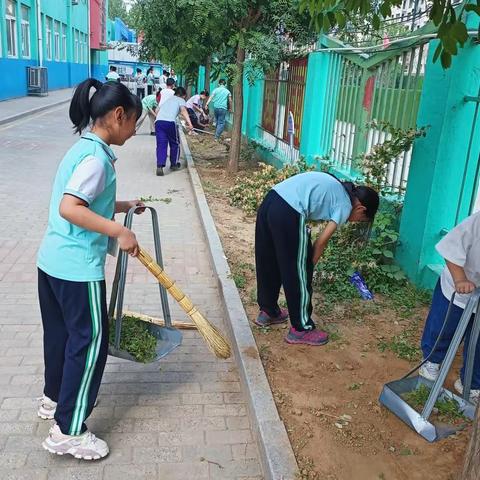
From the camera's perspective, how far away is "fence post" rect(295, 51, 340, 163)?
7.19 metres

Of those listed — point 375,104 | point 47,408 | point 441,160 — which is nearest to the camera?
point 47,408

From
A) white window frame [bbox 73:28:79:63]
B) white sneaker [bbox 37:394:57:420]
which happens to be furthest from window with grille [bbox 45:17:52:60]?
white sneaker [bbox 37:394:57:420]

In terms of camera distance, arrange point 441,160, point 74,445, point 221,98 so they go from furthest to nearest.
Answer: point 221,98
point 441,160
point 74,445

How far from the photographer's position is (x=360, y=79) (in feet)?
20.2

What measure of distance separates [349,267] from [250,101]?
8.50 meters

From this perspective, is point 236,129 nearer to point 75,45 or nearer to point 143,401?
point 143,401

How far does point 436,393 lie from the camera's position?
8.68 ft

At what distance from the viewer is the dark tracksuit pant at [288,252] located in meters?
3.38

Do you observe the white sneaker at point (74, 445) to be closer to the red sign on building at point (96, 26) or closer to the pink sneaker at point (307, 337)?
the pink sneaker at point (307, 337)

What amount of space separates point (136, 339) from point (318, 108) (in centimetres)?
526

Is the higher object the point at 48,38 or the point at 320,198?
the point at 48,38

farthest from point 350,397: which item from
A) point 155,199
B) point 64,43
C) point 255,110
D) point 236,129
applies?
point 64,43

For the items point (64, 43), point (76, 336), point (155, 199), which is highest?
point (64, 43)

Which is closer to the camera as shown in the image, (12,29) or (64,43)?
(12,29)
